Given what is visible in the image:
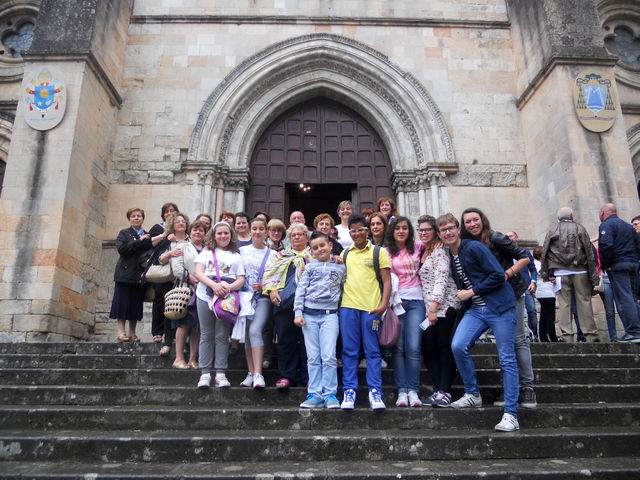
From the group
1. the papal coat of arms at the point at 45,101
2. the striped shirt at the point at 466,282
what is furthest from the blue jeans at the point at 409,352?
the papal coat of arms at the point at 45,101

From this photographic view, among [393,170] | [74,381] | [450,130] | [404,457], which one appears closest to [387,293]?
[404,457]

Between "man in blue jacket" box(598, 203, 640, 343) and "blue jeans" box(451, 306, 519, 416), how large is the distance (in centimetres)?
302

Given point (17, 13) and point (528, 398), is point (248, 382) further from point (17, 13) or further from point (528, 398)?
point (17, 13)

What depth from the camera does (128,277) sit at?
243 inches

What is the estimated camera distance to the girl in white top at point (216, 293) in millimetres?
4551

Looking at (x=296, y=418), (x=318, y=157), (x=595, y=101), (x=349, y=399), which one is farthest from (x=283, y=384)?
(x=595, y=101)

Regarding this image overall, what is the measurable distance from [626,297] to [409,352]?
11.8 feet

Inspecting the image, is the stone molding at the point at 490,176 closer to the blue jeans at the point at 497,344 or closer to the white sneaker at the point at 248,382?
the blue jeans at the point at 497,344

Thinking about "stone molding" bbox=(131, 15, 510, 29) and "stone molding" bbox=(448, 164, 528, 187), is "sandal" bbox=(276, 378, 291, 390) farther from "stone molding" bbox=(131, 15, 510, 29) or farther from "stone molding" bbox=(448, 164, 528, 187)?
"stone molding" bbox=(131, 15, 510, 29)

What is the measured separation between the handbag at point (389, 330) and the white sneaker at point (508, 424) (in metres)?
1.11

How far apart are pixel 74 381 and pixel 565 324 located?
6331 millimetres

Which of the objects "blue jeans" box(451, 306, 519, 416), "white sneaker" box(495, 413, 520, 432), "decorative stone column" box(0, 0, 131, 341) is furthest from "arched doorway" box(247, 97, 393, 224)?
"white sneaker" box(495, 413, 520, 432)

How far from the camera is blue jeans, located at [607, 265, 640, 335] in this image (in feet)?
19.5

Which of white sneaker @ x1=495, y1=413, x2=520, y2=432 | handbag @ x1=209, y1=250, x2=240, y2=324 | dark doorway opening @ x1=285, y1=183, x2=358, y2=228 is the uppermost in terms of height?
dark doorway opening @ x1=285, y1=183, x2=358, y2=228
